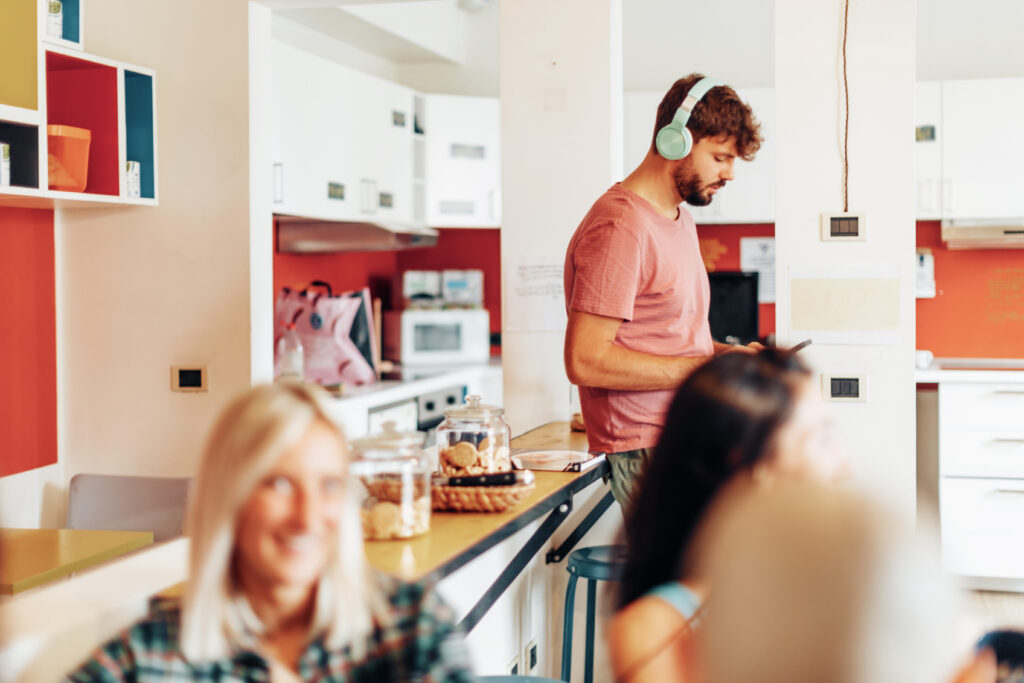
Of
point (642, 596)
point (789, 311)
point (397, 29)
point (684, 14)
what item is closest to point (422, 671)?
point (642, 596)

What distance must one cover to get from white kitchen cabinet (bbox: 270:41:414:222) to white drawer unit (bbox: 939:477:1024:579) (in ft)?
9.59

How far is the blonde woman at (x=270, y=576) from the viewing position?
3.91 ft

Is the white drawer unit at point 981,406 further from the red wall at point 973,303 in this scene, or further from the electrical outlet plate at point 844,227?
the electrical outlet plate at point 844,227

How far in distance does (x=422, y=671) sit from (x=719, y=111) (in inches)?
64.4

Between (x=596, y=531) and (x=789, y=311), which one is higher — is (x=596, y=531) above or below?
below

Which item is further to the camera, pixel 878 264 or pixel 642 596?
pixel 878 264

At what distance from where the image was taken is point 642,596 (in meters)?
1.18

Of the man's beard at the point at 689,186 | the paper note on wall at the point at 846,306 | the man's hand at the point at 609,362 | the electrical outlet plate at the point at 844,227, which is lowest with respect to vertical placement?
the man's hand at the point at 609,362

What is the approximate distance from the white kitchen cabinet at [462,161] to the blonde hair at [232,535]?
457 cm

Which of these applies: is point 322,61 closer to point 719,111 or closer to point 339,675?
point 719,111

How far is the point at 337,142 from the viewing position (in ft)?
15.7

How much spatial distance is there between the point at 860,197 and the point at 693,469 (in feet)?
7.35

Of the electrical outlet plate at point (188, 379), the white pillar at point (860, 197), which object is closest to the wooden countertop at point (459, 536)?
the white pillar at point (860, 197)

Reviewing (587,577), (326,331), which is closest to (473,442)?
(587,577)
